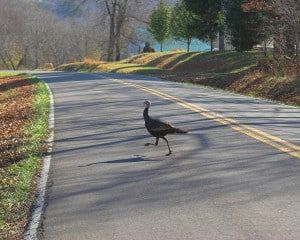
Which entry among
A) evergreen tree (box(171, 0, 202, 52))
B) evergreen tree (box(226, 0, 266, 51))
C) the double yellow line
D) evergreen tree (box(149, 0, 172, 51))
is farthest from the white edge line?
evergreen tree (box(149, 0, 172, 51))

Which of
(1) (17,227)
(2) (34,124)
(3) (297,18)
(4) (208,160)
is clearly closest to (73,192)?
(1) (17,227)

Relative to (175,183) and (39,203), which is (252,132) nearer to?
(175,183)

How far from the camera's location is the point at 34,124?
14.2 meters

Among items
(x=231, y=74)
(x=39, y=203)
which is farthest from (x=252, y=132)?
(x=231, y=74)

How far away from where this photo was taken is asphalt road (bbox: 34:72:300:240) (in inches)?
231

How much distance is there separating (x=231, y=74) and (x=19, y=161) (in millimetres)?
22025

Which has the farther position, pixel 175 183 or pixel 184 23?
pixel 184 23

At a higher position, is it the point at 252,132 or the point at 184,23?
the point at 184,23

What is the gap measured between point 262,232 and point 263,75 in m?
22.2

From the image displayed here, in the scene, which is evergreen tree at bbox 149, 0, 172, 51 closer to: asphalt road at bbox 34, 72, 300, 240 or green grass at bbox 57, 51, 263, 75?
green grass at bbox 57, 51, 263, 75

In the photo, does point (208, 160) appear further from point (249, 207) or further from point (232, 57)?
point (232, 57)

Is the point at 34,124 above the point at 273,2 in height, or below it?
below

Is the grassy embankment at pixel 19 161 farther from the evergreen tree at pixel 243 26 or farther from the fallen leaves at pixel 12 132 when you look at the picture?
the evergreen tree at pixel 243 26

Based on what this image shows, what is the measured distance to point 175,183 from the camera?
25.0 feet
